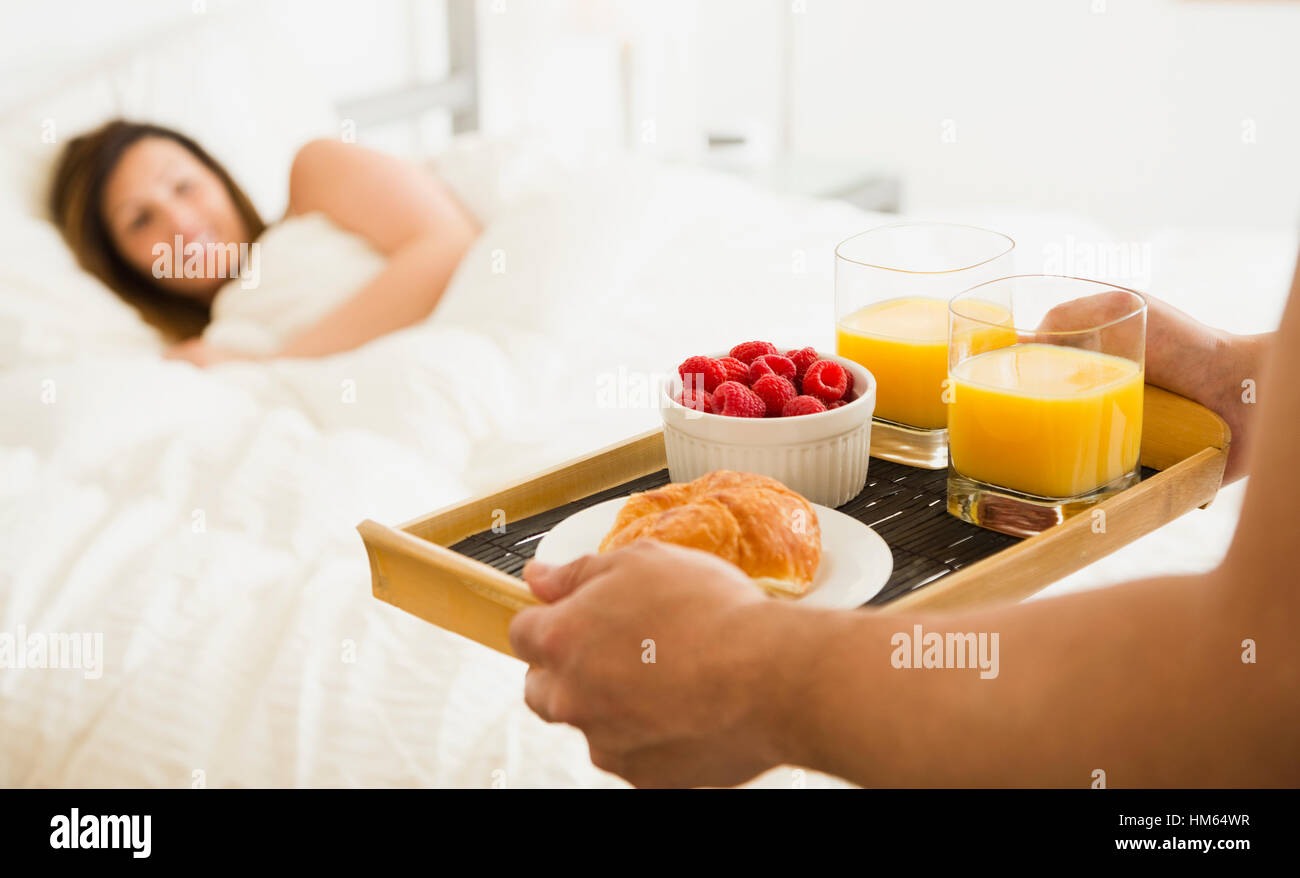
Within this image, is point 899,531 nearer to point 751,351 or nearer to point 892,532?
point 892,532

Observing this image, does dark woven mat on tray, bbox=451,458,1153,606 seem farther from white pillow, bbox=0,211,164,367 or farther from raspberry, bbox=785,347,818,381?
white pillow, bbox=0,211,164,367

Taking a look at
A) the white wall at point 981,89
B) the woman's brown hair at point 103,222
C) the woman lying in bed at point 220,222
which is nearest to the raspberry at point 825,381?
the woman lying in bed at point 220,222

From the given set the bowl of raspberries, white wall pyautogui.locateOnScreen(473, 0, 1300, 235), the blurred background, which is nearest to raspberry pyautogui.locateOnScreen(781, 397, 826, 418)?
the bowl of raspberries

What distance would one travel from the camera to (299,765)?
1.11 metres

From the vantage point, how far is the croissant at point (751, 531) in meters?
0.83

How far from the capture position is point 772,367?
103 centimetres

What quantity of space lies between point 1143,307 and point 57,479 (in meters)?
1.16

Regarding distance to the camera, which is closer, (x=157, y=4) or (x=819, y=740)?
(x=819, y=740)

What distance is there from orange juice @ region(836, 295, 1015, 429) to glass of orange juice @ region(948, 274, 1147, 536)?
7cm

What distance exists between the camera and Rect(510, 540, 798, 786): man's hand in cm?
70

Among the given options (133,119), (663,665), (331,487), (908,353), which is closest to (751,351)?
(908,353)

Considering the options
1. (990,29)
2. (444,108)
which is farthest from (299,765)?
(990,29)

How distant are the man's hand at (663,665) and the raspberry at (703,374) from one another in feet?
0.84
